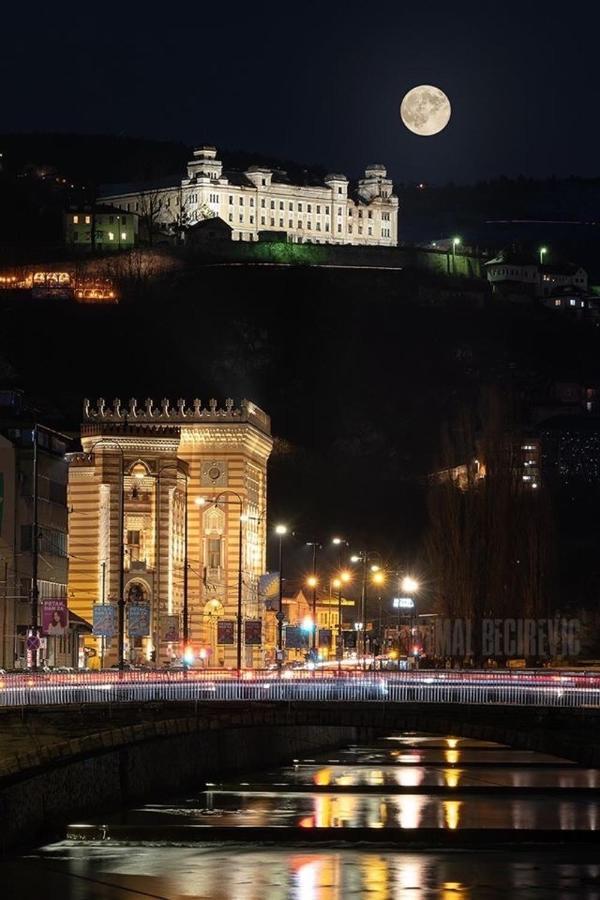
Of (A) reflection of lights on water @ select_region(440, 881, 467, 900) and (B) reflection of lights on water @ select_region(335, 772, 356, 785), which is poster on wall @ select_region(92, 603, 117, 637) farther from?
(A) reflection of lights on water @ select_region(440, 881, 467, 900)

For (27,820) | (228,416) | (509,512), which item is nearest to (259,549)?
(228,416)

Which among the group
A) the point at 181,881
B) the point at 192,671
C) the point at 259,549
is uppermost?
the point at 259,549

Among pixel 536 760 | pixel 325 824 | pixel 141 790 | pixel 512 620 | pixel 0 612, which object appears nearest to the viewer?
pixel 325 824

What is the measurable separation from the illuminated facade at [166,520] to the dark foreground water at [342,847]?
3894 centimetres

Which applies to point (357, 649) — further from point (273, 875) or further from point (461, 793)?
point (273, 875)

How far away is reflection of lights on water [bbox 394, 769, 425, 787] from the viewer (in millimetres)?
72438

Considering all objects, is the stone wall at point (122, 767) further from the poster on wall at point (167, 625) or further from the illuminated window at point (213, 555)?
the illuminated window at point (213, 555)

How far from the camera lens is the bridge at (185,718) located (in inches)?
2152

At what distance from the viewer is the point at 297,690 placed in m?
65.2

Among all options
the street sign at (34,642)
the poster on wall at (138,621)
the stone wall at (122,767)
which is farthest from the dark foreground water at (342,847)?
the poster on wall at (138,621)

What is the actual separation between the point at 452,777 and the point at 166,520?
137 ft

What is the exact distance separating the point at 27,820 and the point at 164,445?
67200mm

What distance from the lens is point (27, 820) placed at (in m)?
Result: 50.8

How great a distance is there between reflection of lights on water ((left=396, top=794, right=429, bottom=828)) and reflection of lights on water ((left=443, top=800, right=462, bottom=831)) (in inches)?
25.6
